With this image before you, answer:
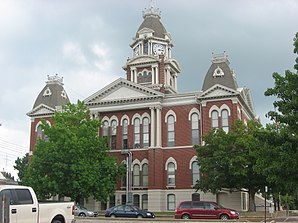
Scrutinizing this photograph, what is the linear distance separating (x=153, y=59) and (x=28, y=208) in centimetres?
4777

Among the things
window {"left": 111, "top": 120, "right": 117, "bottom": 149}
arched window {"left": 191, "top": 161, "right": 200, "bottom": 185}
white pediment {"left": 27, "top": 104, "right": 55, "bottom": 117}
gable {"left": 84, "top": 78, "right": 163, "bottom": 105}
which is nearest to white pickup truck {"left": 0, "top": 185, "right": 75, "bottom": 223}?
arched window {"left": 191, "top": 161, "right": 200, "bottom": 185}

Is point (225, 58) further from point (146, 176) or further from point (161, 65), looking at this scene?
point (146, 176)

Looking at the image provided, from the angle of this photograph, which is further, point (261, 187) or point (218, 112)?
point (218, 112)

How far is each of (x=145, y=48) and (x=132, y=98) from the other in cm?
1357

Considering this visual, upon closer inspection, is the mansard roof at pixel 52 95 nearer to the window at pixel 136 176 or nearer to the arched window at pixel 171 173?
the window at pixel 136 176

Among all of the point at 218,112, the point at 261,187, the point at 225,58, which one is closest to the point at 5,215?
the point at 261,187

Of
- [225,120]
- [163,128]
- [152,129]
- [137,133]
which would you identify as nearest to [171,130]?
[163,128]

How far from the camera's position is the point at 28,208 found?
16.3 meters

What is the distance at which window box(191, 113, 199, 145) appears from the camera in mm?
53034

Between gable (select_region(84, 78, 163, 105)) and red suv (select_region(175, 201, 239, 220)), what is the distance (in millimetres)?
21399

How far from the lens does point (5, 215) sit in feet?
34.3

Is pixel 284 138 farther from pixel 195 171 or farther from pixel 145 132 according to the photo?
pixel 145 132

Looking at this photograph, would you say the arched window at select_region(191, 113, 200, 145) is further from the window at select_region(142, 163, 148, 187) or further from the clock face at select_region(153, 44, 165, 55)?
the clock face at select_region(153, 44, 165, 55)

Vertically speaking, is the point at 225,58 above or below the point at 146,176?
above
